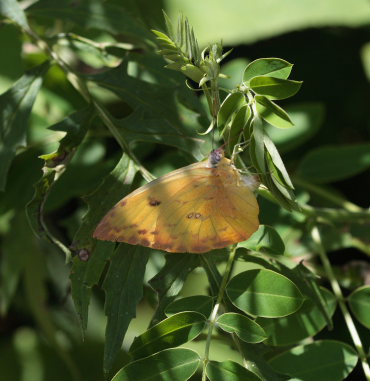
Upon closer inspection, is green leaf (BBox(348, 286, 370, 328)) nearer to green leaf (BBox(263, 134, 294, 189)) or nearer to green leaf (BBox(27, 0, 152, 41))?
green leaf (BBox(263, 134, 294, 189))

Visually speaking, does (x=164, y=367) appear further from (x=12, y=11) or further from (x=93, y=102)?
(x=12, y=11)

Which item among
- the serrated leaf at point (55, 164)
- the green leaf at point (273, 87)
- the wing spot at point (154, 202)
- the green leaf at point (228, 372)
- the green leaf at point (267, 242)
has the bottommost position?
the green leaf at point (228, 372)

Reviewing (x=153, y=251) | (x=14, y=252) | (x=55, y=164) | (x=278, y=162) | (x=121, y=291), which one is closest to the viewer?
(x=278, y=162)

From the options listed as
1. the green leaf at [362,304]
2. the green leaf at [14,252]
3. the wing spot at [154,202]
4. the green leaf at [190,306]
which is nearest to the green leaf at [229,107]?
the wing spot at [154,202]

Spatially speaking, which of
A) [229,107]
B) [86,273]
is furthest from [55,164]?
[229,107]

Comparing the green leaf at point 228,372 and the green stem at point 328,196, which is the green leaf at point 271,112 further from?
the green stem at point 328,196
